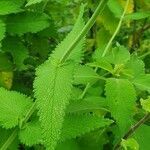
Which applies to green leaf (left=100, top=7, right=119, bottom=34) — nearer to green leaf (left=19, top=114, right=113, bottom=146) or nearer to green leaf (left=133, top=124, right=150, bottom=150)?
green leaf (left=133, top=124, right=150, bottom=150)

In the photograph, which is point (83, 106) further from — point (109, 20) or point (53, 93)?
point (109, 20)

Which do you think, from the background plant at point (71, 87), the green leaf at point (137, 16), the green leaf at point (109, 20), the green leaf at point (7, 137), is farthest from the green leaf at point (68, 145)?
the green leaf at point (109, 20)

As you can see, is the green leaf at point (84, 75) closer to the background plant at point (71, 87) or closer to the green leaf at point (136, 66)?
the background plant at point (71, 87)

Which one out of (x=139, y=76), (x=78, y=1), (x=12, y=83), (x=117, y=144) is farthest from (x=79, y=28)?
(x=78, y=1)

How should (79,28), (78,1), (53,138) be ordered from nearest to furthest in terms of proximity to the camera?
(53,138) < (79,28) < (78,1)

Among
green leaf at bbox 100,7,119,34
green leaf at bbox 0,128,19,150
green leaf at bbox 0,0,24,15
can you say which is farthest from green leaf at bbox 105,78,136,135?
green leaf at bbox 100,7,119,34

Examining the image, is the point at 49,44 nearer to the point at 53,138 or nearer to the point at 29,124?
the point at 29,124
